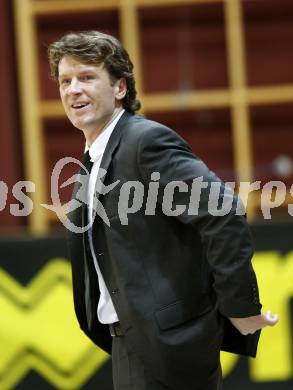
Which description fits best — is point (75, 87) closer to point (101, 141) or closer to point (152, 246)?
point (101, 141)

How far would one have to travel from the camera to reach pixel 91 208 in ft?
7.18

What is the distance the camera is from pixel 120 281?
206cm

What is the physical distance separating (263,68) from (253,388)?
2.63 meters

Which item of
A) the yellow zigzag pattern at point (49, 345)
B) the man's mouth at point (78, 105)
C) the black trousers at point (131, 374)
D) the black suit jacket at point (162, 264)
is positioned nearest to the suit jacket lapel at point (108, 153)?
the black suit jacket at point (162, 264)

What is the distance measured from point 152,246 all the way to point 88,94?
1.46 ft

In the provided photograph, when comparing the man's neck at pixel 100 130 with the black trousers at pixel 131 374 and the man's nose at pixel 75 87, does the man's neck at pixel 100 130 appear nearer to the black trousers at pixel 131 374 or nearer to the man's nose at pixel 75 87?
the man's nose at pixel 75 87

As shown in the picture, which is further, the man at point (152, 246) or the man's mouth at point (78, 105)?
the man's mouth at point (78, 105)

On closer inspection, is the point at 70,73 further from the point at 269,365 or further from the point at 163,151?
the point at 269,365

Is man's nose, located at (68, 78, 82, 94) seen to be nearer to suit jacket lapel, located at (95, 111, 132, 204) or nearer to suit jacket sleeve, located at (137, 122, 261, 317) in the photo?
suit jacket lapel, located at (95, 111, 132, 204)

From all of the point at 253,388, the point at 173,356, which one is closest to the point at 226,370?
the point at 253,388

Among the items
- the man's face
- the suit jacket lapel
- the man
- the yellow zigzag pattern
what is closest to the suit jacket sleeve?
the man

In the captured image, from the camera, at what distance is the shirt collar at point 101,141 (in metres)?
2.18

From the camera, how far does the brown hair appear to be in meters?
2.18

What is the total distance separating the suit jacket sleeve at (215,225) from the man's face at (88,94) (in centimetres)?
22
